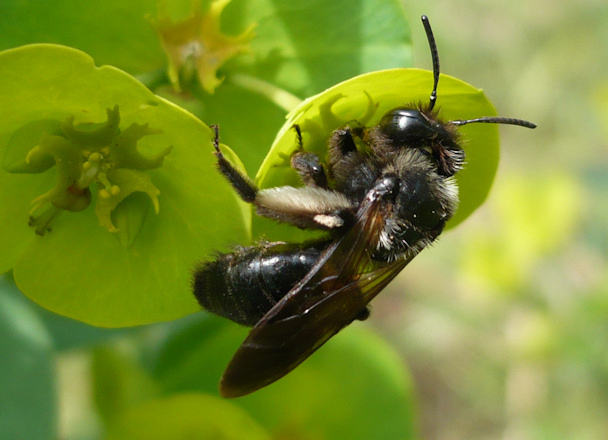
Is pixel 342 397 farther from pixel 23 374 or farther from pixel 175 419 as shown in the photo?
pixel 23 374

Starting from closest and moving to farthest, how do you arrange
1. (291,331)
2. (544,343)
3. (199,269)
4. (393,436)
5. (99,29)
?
1. (291,331)
2. (199,269)
3. (99,29)
4. (393,436)
5. (544,343)

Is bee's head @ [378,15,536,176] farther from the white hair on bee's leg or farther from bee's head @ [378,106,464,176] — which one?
the white hair on bee's leg

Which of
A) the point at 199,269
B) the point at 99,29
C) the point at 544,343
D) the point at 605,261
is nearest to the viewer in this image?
the point at 199,269

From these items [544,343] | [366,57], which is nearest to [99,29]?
[366,57]

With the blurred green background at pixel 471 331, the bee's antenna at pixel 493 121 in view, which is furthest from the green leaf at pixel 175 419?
the bee's antenna at pixel 493 121

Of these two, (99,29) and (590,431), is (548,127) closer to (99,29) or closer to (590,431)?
(590,431)

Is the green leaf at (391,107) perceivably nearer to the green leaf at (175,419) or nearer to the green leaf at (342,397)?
the green leaf at (175,419)

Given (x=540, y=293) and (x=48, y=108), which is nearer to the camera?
(x=48, y=108)

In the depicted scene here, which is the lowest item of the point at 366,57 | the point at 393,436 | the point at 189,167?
the point at 393,436
